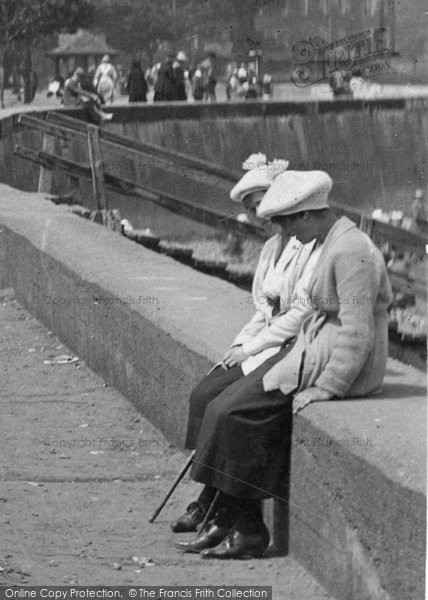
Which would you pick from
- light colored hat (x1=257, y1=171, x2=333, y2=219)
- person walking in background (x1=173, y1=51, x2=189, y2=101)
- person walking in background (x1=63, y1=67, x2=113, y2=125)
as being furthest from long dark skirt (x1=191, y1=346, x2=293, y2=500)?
person walking in background (x1=173, y1=51, x2=189, y2=101)

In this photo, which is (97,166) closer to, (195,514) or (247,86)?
(195,514)

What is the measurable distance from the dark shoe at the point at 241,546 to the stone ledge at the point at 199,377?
92 mm

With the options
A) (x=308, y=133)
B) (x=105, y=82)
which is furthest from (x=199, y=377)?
(x=308, y=133)

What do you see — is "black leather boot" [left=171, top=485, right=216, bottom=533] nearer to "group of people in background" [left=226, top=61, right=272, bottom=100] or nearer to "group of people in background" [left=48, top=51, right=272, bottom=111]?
"group of people in background" [left=48, top=51, right=272, bottom=111]

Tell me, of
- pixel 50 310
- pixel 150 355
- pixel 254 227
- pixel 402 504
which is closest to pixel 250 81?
pixel 254 227

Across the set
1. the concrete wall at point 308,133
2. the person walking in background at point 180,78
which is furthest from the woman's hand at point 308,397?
the person walking in background at point 180,78

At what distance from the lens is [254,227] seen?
1135 cm

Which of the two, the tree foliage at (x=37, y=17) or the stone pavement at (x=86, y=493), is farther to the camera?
the tree foliage at (x=37, y=17)

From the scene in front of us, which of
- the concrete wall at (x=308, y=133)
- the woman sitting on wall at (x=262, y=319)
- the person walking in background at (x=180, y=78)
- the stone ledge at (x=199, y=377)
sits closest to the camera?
the stone ledge at (x=199, y=377)

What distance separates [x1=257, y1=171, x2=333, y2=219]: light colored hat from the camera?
4852 mm

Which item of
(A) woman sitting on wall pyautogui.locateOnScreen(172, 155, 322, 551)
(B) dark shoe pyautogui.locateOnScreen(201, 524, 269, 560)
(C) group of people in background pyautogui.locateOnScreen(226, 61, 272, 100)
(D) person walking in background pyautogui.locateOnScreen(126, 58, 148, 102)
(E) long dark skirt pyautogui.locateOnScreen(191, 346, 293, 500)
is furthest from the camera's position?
(C) group of people in background pyautogui.locateOnScreen(226, 61, 272, 100)

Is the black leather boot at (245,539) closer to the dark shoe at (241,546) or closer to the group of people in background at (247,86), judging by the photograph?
the dark shoe at (241,546)

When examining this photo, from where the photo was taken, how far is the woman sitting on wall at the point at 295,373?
4.70 m

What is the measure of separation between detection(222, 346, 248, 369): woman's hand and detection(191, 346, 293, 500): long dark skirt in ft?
1.36
